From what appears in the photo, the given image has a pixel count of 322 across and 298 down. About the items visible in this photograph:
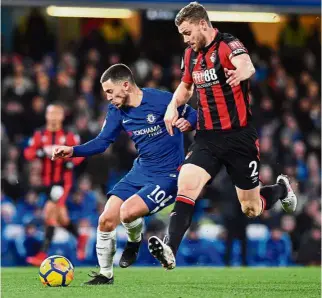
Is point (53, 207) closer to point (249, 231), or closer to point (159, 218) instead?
point (159, 218)

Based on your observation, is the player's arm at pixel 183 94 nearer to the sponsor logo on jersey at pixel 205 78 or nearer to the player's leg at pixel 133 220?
the sponsor logo on jersey at pixel 205 78

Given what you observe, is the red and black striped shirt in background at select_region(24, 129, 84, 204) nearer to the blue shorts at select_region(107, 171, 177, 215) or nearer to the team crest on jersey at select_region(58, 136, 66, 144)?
the team crest on jersey at select_region(58, 136, 66, 144)

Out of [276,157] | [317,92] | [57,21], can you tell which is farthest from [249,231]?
[57,21]

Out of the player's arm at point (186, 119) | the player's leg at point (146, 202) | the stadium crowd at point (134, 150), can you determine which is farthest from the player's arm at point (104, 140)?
the stadium crowd at point (134, 150)

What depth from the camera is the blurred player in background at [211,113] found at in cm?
795

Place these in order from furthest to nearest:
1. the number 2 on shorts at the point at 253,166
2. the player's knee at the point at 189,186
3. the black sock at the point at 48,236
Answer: the black sock at the point at 48,236 → the number 2 on shorts at the point at 253,166 → the player's knee at the point at 189,186

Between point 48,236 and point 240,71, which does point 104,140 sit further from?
point 48,236

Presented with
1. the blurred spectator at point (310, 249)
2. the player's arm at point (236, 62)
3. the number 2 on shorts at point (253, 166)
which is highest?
the player's arm at point (236, 62)

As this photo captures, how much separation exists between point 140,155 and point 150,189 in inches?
17.7

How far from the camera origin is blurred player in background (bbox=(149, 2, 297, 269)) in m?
7.95

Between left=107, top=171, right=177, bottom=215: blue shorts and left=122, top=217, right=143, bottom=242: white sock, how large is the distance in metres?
0.25

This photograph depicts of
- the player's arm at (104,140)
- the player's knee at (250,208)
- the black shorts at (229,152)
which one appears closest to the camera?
Answer: the black shorts at (229,152)

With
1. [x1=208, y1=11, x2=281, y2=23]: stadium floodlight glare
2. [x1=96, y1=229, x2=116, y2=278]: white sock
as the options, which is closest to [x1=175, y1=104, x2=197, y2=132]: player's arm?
[x1=96, y1=229, x2=116, y2=278]: white sock

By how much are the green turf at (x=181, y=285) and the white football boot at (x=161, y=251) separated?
1.74 ft
